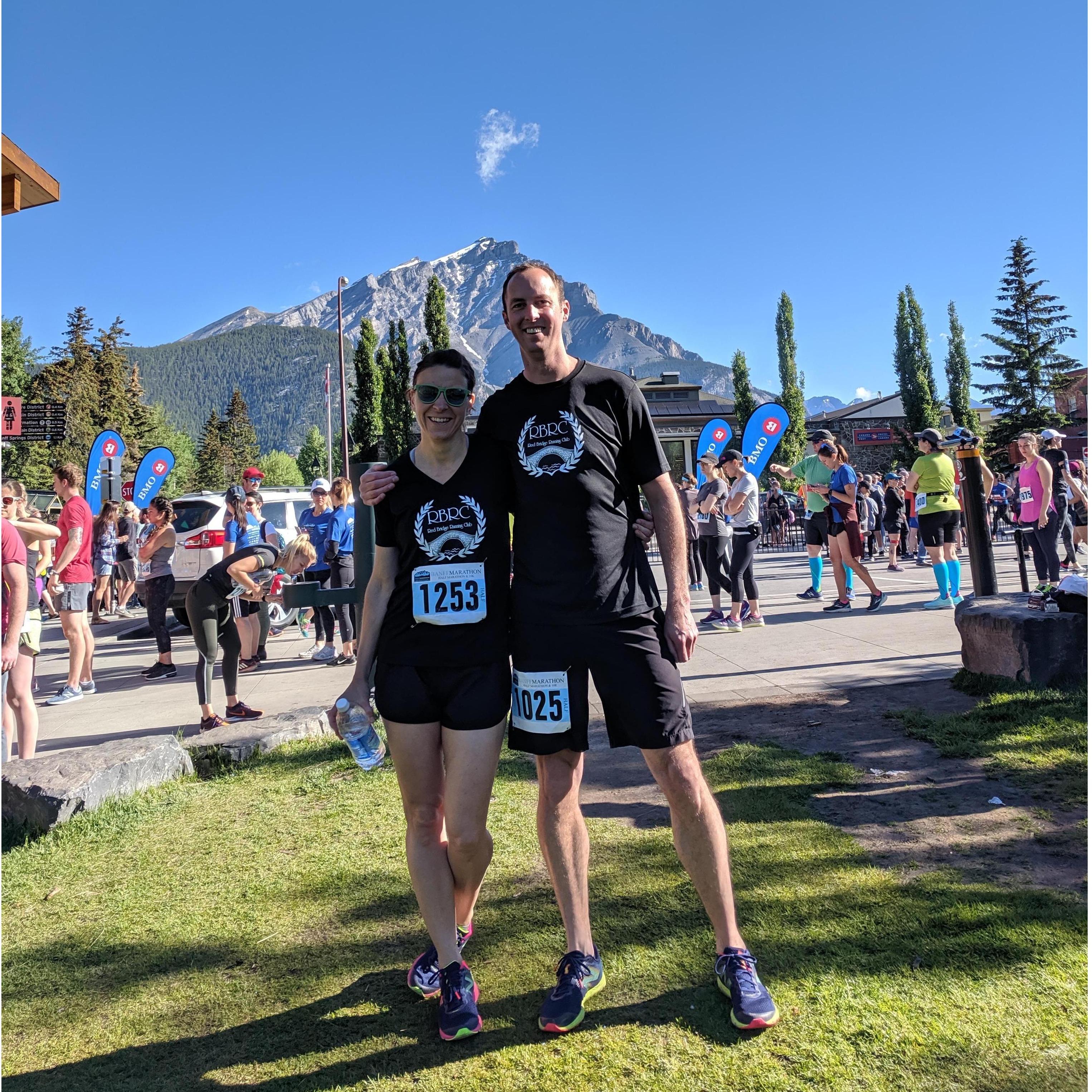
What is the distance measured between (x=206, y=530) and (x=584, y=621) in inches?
389

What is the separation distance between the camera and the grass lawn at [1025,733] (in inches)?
149

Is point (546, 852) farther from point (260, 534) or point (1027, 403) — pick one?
point (1027, 403)

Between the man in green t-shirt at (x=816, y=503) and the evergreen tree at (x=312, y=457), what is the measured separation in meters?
95.1

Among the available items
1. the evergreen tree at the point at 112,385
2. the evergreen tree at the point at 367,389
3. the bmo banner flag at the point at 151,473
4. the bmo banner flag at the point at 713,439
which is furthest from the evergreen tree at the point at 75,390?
the bmo banner flag at the point at 713,439

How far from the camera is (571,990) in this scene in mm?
2348

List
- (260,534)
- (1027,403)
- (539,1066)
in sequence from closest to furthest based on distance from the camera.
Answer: (539,1066) < (260,534) < (1027,403)

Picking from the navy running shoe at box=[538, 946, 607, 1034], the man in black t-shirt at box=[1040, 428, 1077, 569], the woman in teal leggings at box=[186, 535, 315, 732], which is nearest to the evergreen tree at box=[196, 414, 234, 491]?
the man in black t-shirt at box=[1040, 428, 1077, 569]

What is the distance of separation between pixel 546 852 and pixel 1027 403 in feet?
177

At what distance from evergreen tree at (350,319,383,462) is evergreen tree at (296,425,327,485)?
55.8 meters

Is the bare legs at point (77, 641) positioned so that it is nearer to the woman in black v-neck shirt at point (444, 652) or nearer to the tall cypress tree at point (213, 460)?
the woman in black v-neck shirt at point (444, 652)

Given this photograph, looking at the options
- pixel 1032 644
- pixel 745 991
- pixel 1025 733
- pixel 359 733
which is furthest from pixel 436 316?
pixel 745 991

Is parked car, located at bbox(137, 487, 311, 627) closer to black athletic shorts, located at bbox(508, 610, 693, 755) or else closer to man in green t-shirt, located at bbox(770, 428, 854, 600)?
black athletic shorts, located at bbox(508, 610, 693, 755)

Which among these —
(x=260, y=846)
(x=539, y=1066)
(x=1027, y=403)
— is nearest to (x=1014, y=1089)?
(x=539, y=1066)

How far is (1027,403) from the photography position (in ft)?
157
